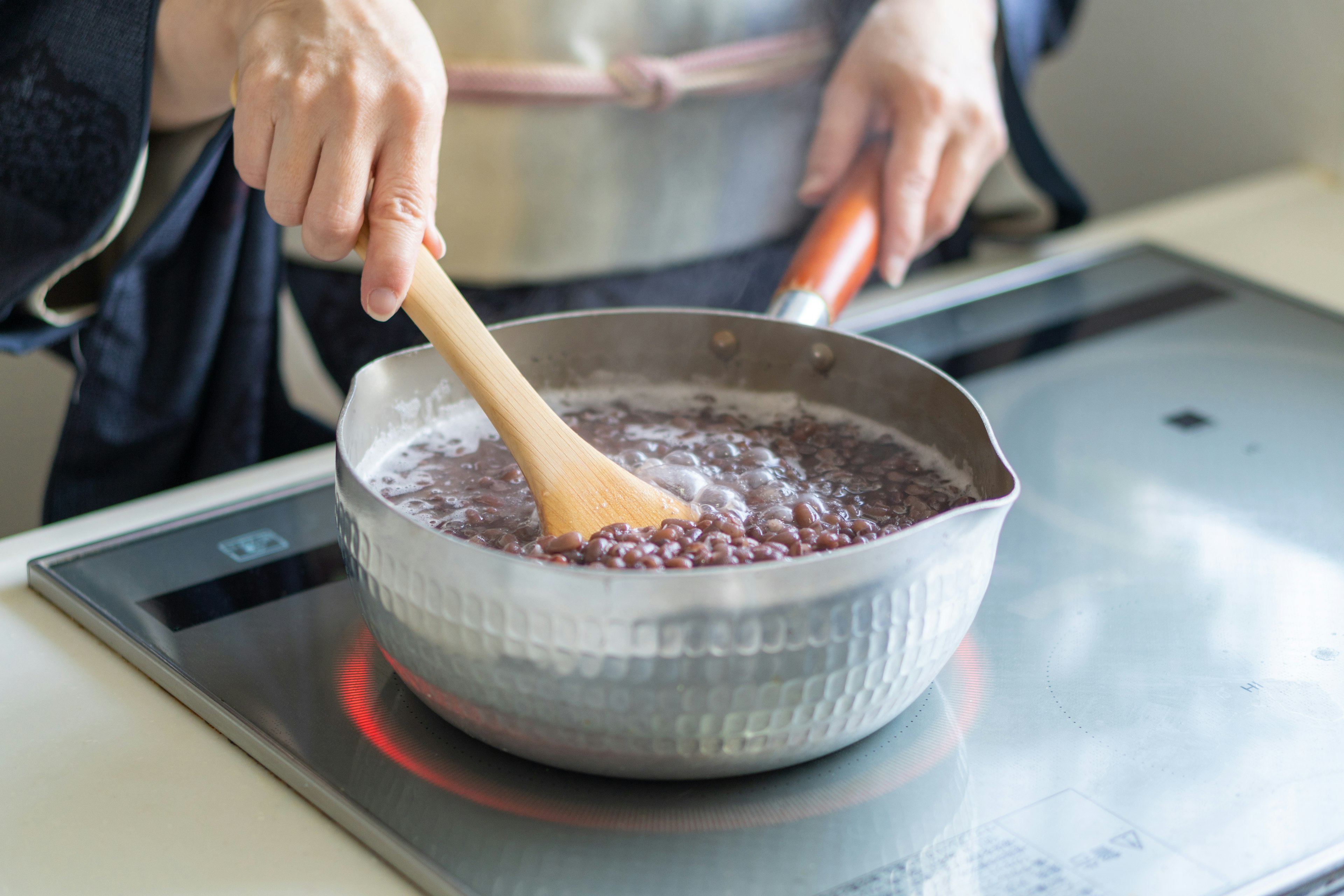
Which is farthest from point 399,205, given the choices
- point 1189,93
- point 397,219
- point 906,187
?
point 1189,93

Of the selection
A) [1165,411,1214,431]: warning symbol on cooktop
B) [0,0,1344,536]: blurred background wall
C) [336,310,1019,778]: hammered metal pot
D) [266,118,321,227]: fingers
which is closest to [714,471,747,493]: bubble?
[336,310,1019,778]: hammered metal pot

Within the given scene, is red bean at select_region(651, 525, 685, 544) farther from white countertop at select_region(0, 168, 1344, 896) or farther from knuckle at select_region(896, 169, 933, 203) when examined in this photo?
knuckle at select_region(896, 169, 933, 203)

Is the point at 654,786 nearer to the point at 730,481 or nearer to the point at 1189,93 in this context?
the point at 730,481

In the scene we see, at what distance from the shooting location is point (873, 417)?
583 millimetres

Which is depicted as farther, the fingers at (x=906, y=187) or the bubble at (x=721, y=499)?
the fingers at (x=906, y=187)

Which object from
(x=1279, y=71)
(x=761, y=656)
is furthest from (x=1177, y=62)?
(x=761, y=656)

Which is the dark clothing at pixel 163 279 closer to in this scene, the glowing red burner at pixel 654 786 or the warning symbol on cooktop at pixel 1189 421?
the warning symbol on cooktop at pixel 1189 421

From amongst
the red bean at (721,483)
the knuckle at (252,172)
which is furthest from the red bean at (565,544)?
the knuckle at (252,172)

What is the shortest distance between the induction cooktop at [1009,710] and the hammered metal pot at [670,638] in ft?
0.08

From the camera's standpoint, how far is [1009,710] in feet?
1.61

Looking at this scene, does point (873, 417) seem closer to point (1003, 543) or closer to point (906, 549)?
point (1003, 543)

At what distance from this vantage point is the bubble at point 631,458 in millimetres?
558

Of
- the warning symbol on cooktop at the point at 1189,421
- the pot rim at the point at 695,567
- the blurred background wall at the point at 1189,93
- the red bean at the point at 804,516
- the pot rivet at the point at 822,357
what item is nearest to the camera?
the pot rim at the point at 695,567

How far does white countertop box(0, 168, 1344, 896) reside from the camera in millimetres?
412
